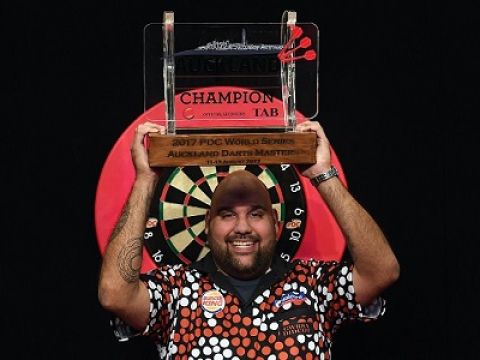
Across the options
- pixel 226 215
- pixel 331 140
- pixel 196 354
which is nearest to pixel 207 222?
pixel 226 215

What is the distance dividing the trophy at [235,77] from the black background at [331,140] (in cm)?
50

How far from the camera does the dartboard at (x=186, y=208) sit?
12.6 ft


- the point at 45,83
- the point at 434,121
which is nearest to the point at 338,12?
the point at 434,121

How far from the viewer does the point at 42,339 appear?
387cm

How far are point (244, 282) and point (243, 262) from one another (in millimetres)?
89

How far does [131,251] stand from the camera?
3.38 metres

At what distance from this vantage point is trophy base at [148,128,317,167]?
3.24 meters

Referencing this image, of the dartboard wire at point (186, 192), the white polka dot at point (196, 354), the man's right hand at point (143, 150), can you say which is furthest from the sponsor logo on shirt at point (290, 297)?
the man's right hand at point (143, 150)

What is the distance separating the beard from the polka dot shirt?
36mm

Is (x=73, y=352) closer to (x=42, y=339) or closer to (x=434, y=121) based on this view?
(x=42, y=339)

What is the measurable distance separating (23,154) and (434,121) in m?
1.63

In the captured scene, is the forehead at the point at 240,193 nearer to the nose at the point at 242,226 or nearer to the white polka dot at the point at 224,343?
the nose at the point at 242,226

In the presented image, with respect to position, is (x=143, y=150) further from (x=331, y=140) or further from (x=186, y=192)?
(x=331, y=140)

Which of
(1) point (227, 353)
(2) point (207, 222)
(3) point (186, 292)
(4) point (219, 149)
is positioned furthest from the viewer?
(2) point (207, 222)
